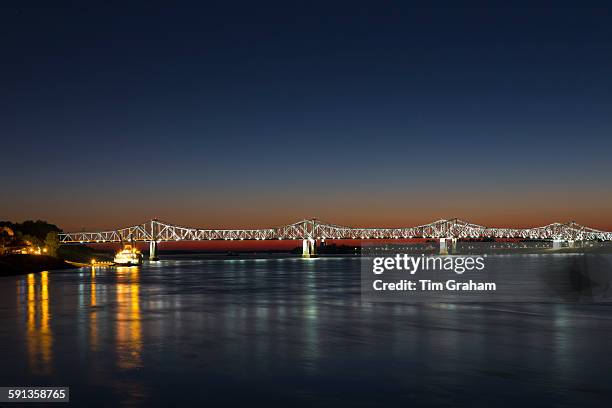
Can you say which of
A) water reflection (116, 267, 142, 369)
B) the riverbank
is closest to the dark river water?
water reflection (116, 267, 142, 369)

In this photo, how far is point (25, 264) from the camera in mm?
102125

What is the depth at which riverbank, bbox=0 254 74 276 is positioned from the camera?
8993 cm

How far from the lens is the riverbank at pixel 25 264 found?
295ft

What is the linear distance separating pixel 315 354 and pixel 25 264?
92.1 metres

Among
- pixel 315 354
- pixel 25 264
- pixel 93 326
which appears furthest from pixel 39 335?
pixel 25 264

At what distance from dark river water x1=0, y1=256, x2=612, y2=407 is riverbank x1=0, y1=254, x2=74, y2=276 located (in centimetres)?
5600

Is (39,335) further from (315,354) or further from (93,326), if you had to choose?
(315,354)

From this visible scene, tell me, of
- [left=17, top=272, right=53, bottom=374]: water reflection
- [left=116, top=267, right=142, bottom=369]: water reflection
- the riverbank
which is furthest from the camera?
Answer: the riverbank

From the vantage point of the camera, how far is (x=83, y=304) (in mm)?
41875

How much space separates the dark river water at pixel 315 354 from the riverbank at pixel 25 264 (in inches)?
2205

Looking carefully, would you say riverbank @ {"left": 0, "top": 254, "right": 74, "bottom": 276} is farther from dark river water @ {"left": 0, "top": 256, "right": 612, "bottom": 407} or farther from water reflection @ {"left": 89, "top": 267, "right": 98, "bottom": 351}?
dark river water @ {"left": 0, "top": 256, "right": 612, "bottom": 407}

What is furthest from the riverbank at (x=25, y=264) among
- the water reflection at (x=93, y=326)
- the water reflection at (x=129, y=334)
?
the water reflection at (x=129, y=334)

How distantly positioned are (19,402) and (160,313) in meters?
21.3

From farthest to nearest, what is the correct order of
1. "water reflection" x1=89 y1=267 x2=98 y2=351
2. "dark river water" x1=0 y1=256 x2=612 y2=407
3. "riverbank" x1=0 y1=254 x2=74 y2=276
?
"riverbank" x1=0 y1=254 x2=74 y2=276
"water reflection" x1=89 y1=267 x2=98 y2=351
"dark river water" x1=0 y1=256 x2=612 y2=407
